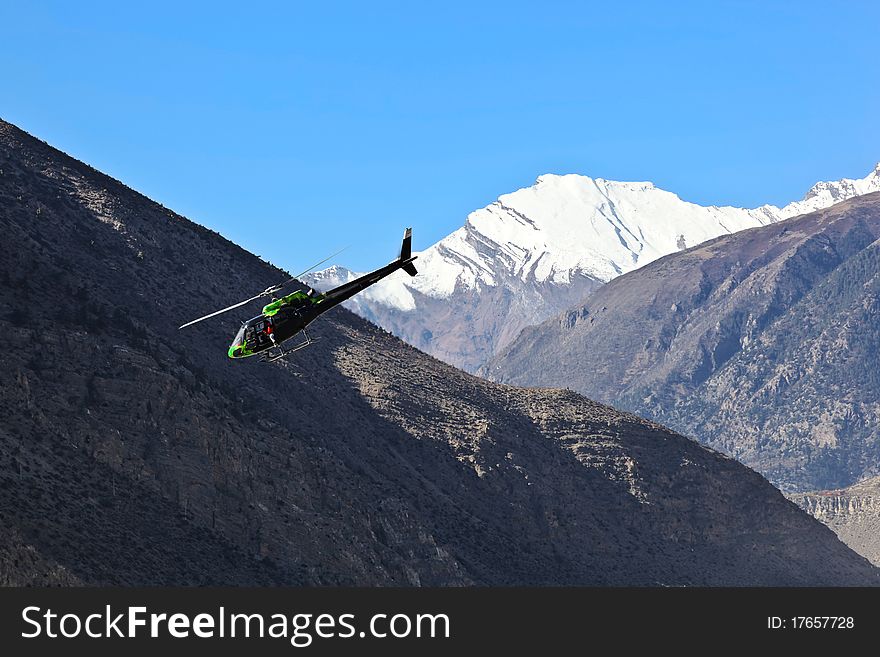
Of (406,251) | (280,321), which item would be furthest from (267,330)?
(406,251)

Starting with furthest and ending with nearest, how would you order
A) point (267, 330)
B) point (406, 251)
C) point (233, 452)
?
point (233, 452) < point (406, 251) < point (267, 330)

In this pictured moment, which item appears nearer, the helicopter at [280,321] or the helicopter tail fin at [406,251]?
the helicopter at [280,321]

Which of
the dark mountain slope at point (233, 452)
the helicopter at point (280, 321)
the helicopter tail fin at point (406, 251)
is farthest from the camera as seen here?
the dark mountain slope at point (233, 452)

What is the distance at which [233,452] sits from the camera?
465 ft

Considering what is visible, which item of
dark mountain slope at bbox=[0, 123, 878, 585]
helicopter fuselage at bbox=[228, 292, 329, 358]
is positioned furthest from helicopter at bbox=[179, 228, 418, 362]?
dark mountain slope at bbox=[0, 123, 878, 585]

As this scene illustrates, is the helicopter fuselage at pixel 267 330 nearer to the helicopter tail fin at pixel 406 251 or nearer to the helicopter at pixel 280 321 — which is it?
the helicopter at pixel 280 321

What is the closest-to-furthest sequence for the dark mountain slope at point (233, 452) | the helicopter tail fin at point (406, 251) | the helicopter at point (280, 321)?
the helicopter at point (280, 321), the helicopter tail fin at point (406, 251), the dark mountain slope at point (233, 452)

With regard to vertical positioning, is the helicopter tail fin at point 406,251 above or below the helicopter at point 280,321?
above

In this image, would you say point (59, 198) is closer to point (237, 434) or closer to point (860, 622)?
point (237, 434)

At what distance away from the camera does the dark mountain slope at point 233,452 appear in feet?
406

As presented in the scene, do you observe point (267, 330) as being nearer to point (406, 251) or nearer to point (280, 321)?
point (280, 321)

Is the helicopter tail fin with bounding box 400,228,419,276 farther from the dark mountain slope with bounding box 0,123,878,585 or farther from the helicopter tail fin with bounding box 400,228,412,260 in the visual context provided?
the dark mountain slope with bounding box 0,123,878,585

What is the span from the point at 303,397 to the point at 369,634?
92.8 m

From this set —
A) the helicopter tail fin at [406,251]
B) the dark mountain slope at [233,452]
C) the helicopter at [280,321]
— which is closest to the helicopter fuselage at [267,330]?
the helicopter at [280,321]
